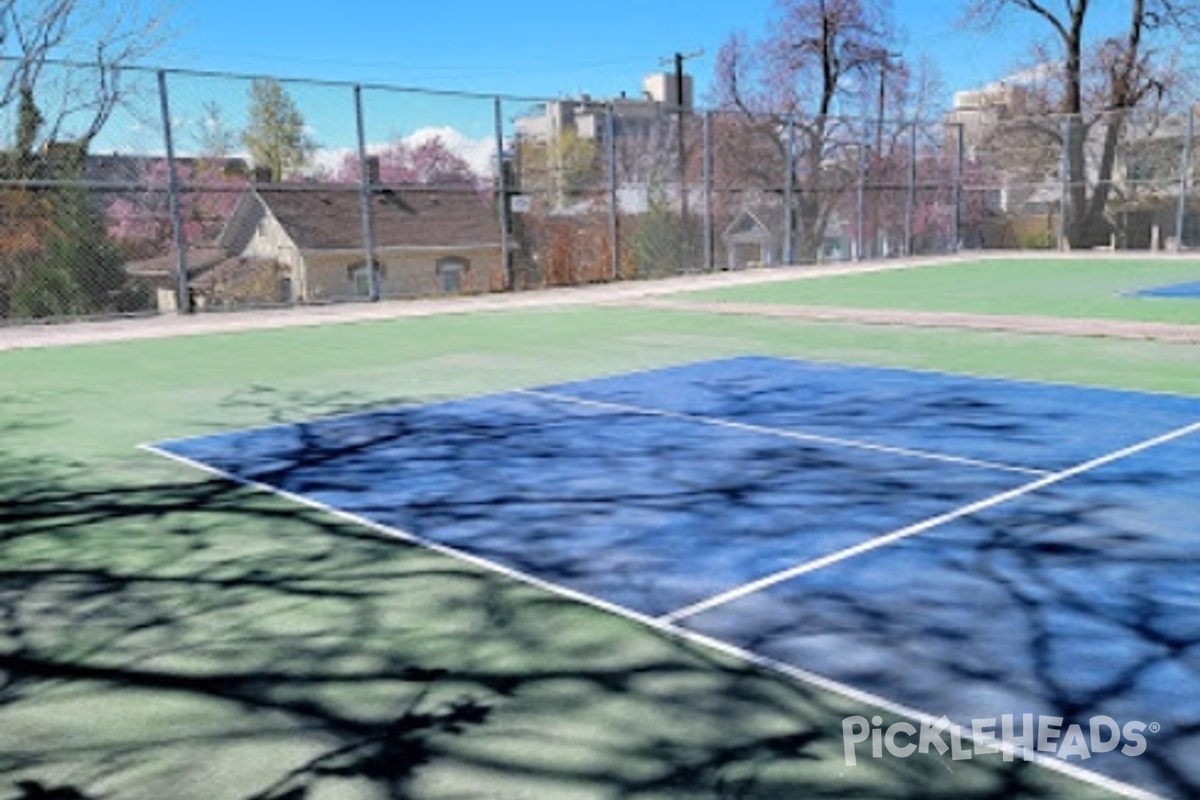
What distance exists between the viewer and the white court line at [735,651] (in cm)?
237

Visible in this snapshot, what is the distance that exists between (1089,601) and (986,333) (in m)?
8.13

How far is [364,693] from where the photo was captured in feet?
9.43

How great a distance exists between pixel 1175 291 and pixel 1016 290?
2193 mm

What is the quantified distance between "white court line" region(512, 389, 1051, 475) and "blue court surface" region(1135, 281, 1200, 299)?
34.7 feet

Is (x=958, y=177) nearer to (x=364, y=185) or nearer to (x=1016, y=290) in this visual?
(x=1016, y=290)

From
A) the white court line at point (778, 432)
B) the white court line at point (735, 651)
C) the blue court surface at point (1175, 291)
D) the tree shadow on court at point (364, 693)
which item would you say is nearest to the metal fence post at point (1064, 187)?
the blue court surface at point (1175, 291)

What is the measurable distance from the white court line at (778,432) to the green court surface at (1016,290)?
7.01 metres

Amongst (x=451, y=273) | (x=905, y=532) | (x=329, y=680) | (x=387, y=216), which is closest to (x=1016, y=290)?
(x=451, y=273)

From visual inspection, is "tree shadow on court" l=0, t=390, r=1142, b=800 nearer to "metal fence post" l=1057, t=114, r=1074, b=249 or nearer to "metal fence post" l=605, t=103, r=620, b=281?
"metal fence post" l=605, t=103, r=620, b=281

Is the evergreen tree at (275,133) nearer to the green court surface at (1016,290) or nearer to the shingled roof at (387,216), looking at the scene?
the shingled roof at (387,216)

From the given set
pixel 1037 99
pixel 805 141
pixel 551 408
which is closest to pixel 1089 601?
pixel 551 408

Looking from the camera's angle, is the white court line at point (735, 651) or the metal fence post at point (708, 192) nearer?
the white court line at point (735, 651)

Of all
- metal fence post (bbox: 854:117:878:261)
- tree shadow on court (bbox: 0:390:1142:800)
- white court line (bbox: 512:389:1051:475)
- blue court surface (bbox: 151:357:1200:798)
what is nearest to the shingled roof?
white court line (bbox: 512:389:1051:475)

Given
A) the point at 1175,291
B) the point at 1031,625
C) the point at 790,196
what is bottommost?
the point at 1031,625
